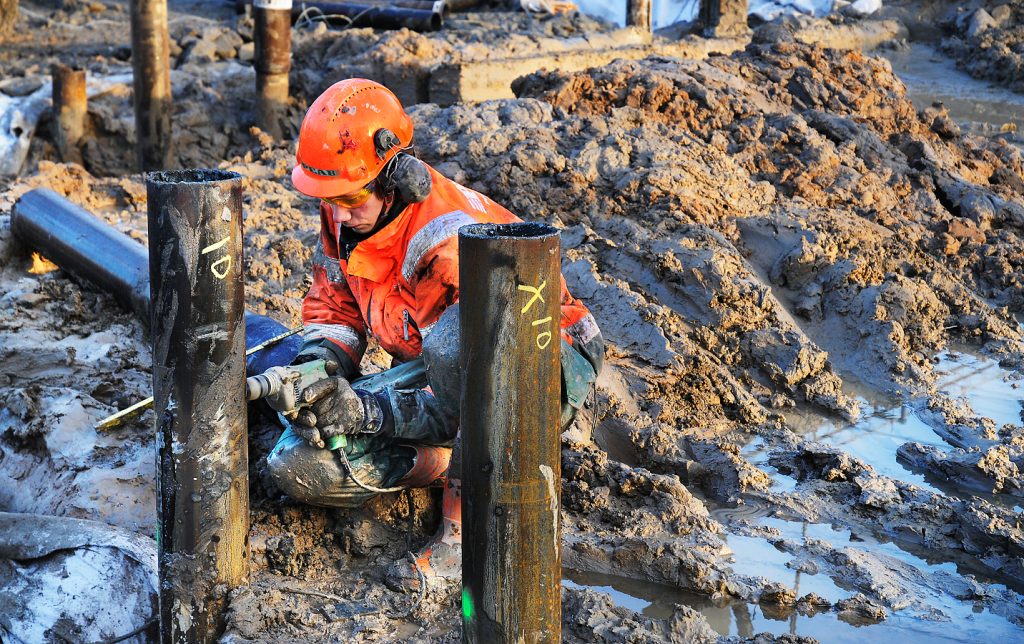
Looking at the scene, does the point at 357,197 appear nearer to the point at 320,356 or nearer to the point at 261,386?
the point at 320,356

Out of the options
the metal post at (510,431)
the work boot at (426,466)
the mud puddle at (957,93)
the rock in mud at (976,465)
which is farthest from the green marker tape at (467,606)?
the mud puddle at (957,93)

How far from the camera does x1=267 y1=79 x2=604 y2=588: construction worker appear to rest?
3.48m

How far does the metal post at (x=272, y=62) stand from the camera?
9.05 meters

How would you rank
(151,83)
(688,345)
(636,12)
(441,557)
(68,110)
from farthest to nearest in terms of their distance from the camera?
(636,12), (68,110), (151,83), (688,345), (441,557)

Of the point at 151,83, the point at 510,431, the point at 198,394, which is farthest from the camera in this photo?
the point at 151,83

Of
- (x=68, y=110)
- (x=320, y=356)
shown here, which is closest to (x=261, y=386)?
(x=320, y=356)

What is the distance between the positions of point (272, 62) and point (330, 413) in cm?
653

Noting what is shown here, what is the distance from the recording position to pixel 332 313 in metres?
4.03

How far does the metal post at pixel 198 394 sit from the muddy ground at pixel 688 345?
0.54 ft

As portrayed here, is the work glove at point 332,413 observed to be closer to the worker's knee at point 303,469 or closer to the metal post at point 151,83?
the worker's knee at point 303,469

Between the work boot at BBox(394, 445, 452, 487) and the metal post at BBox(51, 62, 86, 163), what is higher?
the metal post at BBox(51, 62, 86, 163)

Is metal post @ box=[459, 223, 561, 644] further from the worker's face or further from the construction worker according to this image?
the worker's face

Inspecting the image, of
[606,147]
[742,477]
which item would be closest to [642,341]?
[742,477]

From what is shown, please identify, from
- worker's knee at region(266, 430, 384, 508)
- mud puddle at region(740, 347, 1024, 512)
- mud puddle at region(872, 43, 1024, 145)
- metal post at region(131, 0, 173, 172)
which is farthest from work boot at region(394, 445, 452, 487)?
mud puddle at region(872, 43, 1024, 145)
